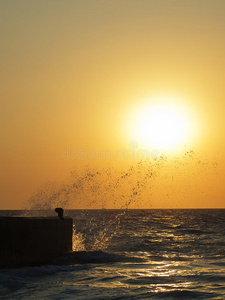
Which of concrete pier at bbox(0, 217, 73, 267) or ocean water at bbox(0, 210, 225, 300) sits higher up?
concrete pier at bbox(0, 217, 73, 267)

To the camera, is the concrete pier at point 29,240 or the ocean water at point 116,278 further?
the concrete pier at point 29,240

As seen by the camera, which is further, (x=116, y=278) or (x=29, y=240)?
(x=29, y=240)

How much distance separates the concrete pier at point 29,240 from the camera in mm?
15445

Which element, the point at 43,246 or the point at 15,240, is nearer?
the point at 15,240

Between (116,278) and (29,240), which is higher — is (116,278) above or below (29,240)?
below

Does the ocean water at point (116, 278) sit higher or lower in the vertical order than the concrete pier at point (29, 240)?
lower

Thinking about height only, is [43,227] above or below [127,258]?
above

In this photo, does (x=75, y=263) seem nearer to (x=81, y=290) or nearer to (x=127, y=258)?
(x=127, y=258)

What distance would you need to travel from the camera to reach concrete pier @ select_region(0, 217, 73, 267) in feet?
50.7

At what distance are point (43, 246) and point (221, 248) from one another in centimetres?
1133

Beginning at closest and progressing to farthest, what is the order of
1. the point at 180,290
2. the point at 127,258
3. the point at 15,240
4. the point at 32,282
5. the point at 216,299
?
the point at 216,299, the point at 180,290, the point at 32,282, the point at 15,240, the point at 127,258

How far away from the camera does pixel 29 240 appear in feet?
53.3

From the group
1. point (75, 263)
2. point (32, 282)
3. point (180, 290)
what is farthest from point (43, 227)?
point (180, 290)

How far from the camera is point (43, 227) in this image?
55.8 ft
